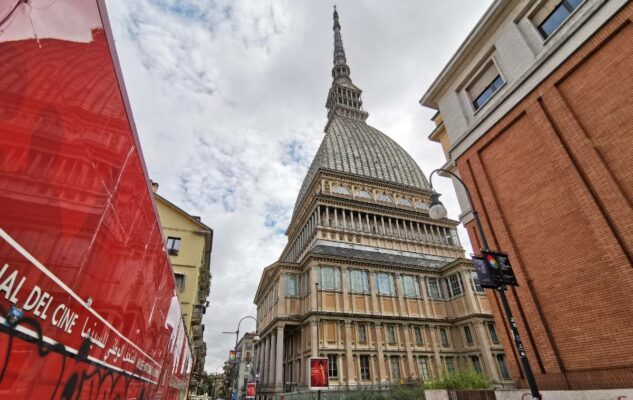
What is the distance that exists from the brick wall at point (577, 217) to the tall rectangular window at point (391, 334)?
2488 cm

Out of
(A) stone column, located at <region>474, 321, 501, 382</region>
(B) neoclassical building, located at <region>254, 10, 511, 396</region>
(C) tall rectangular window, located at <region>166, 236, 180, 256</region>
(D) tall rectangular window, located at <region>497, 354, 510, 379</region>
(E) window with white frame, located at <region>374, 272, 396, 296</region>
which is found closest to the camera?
(C) tall rectangular window, located at <region>166, 236, 180, 256</region>

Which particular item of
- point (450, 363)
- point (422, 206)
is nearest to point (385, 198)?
point (422, 206)

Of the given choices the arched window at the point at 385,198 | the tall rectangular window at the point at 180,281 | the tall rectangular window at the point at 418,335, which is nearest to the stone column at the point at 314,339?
the tall rectangular window at the point at 418,335

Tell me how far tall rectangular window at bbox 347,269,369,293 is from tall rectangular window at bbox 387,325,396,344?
4813mm

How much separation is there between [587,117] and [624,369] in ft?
25.6

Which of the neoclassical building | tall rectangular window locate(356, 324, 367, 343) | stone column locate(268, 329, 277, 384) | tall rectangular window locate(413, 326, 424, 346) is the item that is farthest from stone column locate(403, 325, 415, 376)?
stone column locate(268, 329, 277, 384)

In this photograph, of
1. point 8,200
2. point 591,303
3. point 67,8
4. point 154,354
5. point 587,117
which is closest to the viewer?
point 8,200

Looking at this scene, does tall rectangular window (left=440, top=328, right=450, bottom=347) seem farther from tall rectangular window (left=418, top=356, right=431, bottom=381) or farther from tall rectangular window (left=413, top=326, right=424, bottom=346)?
tall rectangular window (left=418, top=356, right=431, bottom=381)

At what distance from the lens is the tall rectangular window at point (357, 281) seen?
38000mm

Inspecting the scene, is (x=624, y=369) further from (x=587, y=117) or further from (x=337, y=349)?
(x=337, y=349)

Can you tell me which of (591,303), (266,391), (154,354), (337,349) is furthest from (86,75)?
(266,391)

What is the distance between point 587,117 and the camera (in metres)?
10.9

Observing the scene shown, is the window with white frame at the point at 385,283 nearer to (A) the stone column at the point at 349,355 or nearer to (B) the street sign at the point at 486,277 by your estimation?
(A) the stone column at the point at 349,355

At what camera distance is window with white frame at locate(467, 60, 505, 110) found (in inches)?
579
